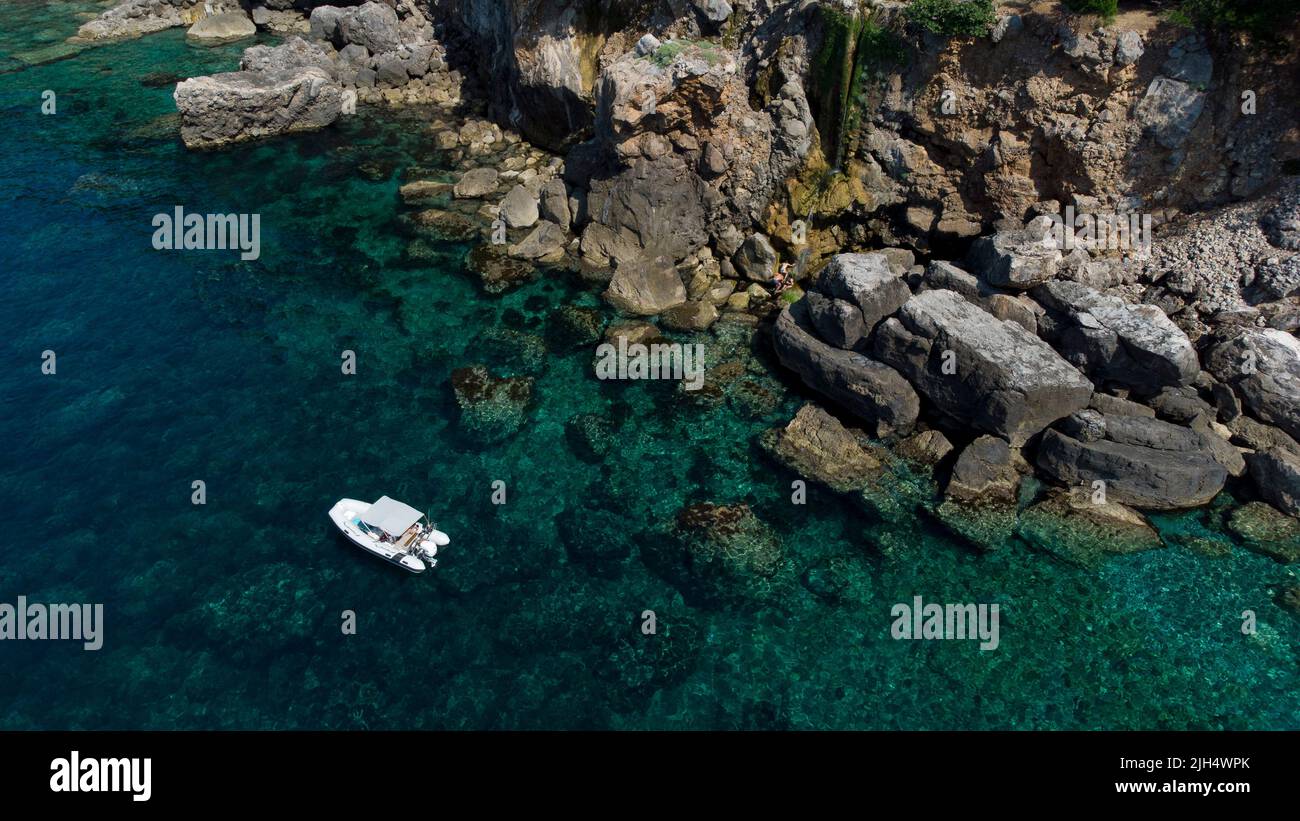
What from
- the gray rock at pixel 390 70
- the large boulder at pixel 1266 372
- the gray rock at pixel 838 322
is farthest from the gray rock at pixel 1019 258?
the gray rock at pixel 390 70

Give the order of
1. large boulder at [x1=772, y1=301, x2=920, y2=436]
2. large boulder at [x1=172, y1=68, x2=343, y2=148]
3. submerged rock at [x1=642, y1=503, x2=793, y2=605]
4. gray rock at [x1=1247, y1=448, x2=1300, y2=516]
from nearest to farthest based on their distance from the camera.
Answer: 1. submerged rock at [x1=642, y1=503, x2=793, y2=605]
2. gray rock at [x1=1247, y1=448, x2=1300, y2=516]
3. large boulder at [x1=772, y1=301, x2=920, y2=436]
4. large boulder at [x1=172, y1=68, x2=343, y2=148]

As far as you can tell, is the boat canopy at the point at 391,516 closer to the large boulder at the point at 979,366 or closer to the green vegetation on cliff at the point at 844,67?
the large boulder at the point at 979,366

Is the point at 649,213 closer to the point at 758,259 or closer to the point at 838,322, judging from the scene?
the point at 758,259

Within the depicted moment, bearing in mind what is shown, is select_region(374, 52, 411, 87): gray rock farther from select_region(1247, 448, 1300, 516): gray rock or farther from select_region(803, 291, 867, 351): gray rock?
select_region(1247, 448, 1300, 516): gray rock

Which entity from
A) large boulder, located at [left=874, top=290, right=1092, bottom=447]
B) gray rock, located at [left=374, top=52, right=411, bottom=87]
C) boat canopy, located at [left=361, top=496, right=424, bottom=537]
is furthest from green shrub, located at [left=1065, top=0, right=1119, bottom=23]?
gray rock, located at [left=374, top=52, right=411, bottom=87]

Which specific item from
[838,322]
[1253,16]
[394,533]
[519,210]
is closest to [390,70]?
[519,210]
